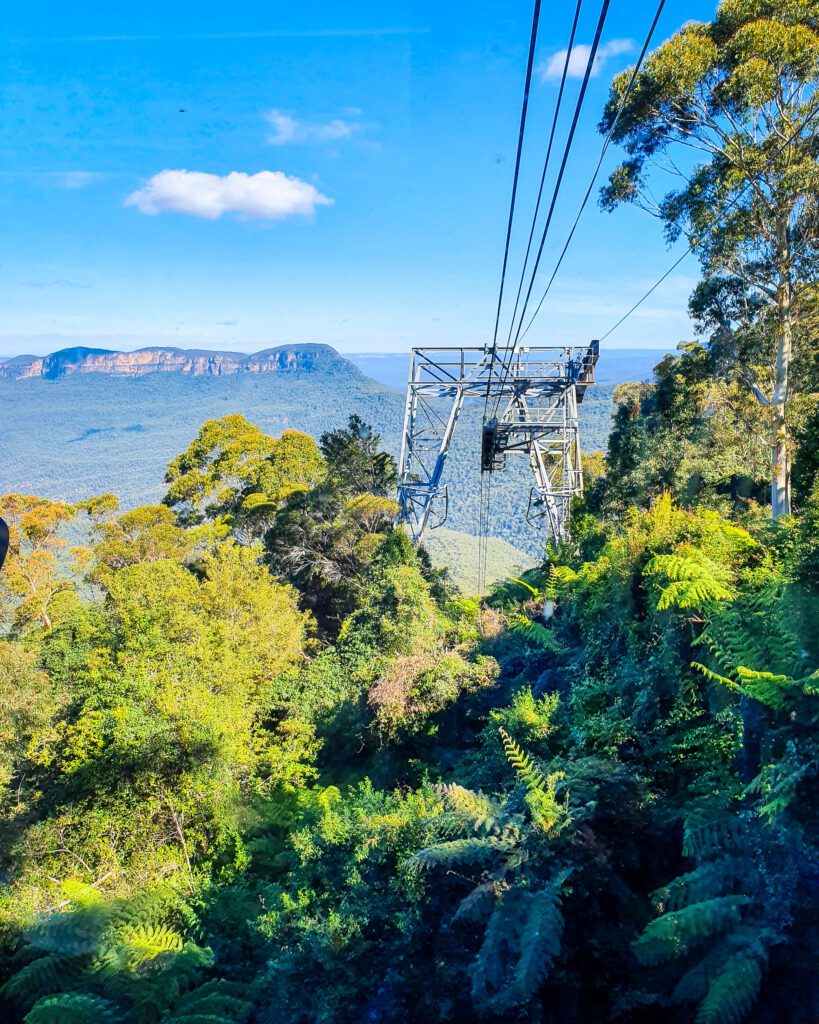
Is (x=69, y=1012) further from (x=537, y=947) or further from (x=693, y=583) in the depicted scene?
(x=693, y=583)

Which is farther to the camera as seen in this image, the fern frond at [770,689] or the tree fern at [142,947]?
the tree fern at [142,947]

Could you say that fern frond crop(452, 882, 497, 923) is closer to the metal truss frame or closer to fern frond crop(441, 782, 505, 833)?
fern frond crop(441, 782, 505, 833)

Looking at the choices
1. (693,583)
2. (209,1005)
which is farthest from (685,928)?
(209,1005)

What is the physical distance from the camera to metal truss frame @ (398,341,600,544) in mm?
15594

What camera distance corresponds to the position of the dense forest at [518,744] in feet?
12.7

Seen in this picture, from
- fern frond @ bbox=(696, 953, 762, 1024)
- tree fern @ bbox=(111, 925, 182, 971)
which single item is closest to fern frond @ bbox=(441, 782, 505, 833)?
fern frond @ bbox=(696, 953, 762, 1024)

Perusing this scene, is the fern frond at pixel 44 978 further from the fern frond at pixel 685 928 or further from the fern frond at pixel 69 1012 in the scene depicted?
the fern frond at pixel 685 928

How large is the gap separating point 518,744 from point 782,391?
830cm

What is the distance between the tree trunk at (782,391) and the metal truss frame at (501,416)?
437 cm

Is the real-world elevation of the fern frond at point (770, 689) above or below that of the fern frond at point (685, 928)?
above

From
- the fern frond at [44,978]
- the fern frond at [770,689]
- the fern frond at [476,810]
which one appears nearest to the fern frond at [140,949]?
the fern frond at [44,978]

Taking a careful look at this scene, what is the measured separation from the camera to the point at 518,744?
664cm

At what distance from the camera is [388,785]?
9305mm

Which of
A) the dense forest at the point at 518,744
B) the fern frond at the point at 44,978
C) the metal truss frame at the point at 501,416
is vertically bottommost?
the fern frond at the point at 44,978
